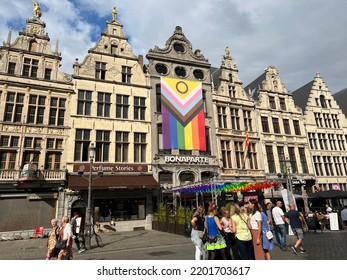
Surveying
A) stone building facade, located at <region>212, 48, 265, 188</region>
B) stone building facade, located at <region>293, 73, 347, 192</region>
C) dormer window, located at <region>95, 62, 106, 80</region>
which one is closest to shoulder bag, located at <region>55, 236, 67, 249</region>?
dormer window, located at <region>95, 62, 106, 80</region>

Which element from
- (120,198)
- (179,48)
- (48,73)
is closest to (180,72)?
(179,48)

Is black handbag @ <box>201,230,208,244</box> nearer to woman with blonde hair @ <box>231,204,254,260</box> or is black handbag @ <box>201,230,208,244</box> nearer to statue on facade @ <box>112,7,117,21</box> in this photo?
woman with blonde hair @ <box>231,204,254,260</box>

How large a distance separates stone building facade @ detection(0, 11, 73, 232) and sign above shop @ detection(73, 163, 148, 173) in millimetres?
1194

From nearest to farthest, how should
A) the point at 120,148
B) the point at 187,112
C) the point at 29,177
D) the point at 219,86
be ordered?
the point at 29,177 → the point at 120,148 → the point at 187,112 → the point at 219,86

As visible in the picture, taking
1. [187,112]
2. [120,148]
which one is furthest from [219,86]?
[120,148]

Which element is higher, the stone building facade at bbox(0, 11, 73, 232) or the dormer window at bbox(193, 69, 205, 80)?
the dormer window at bbox(193, 69, 205, 80)

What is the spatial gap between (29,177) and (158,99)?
12352mm

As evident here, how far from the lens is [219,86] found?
85.8ft

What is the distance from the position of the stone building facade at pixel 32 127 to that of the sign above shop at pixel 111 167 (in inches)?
47.0

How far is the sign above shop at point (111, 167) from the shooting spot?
18.9 metres

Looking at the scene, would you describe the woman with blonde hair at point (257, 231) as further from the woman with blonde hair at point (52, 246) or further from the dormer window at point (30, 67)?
the dormer window at point (30, 67)

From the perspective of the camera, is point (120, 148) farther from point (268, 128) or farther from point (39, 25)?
point (268, 128)

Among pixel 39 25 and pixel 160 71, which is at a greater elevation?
pixel 39 25

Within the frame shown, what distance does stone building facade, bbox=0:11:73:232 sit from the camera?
16.8m
